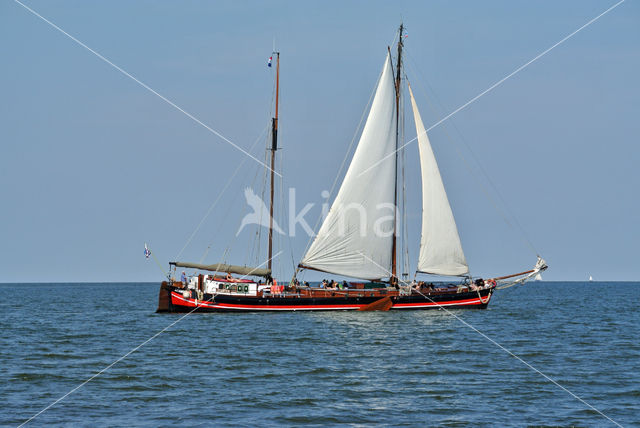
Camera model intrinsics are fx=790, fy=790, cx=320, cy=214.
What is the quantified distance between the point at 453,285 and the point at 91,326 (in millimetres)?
28514

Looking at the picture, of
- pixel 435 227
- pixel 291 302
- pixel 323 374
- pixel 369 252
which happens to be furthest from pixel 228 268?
pixel 323 374

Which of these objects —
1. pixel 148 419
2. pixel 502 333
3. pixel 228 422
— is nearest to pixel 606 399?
pixel 228 422

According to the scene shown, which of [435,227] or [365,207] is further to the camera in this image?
[435,227]

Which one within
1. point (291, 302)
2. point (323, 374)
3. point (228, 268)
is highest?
point (228, 268)

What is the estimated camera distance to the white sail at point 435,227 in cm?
6225

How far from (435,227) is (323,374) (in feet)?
102

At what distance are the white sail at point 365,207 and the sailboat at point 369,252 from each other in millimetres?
77

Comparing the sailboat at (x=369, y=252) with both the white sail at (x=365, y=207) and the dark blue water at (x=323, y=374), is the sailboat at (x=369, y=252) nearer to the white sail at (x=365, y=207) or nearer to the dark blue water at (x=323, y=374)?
the white sail at (x=365, y=207)

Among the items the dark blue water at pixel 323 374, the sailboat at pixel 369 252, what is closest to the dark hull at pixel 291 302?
the sailboat at pixel 369 252

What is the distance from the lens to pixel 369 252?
61.8m

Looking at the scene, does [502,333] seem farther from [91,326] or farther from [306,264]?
[91,326]

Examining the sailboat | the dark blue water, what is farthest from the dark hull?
the dark blue water

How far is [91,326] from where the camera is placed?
58.6m

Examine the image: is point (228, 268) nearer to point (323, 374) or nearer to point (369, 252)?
point (369, 252)
